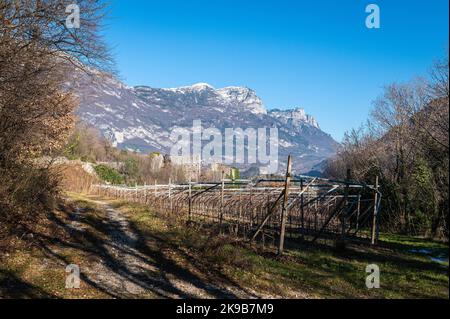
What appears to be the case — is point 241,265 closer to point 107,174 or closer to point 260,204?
point 260,204

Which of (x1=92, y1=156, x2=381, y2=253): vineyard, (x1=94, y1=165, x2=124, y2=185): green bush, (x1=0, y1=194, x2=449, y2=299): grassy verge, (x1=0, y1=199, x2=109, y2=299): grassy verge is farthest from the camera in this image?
(x1=94, y1=165, x2=124, y2=185): green bush

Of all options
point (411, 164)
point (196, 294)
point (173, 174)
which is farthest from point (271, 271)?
point (173, 174)

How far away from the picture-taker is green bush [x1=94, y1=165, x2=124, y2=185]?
56.8 m

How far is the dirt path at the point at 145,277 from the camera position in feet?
27.5

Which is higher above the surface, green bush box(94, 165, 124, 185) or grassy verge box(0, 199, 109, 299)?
green bush box(94, 165, 124, 185)

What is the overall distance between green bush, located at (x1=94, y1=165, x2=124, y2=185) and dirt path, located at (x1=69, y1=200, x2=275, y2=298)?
4527 cm

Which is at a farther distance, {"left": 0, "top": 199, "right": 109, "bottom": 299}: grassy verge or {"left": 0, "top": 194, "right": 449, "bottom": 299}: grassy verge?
{"left": 0, "top": 194, "right": 449, "bottom": 299}: grassy verge

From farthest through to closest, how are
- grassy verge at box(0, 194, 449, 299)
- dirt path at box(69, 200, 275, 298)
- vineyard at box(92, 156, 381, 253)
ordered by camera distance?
1. vineyard at box(92, 156, 381, 253)
2. grassy verge at box(0, 194, 449, 299)
3. dirt path at box(69, 200, 275, 298)

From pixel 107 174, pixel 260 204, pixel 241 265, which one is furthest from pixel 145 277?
pixel 107 174

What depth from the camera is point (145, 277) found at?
31.2 ft

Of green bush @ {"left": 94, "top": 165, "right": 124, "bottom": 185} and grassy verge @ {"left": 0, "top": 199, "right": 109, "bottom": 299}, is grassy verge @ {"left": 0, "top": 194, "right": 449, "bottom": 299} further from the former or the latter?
green bush @ {"left": 94, "top": 165, "right": 124, "bottom": 185}

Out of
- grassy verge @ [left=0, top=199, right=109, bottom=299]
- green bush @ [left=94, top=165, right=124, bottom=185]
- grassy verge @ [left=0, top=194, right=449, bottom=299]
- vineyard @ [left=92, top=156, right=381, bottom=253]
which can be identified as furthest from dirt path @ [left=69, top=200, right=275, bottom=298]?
green bush @ [left=94, top=165, right=124, bottom=185]

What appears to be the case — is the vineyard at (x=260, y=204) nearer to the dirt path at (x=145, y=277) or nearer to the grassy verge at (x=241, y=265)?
the grassy verge at (x=241, y=265)
